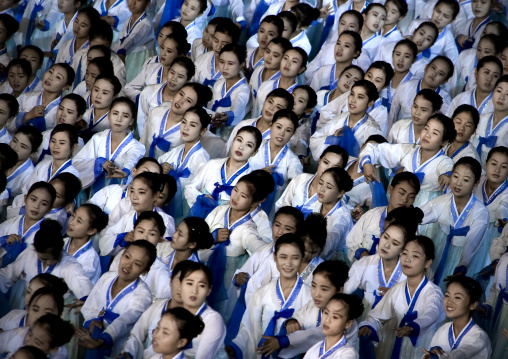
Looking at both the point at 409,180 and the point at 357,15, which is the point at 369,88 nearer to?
the point at 409,180

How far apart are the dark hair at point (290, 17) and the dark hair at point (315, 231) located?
319 centimetres

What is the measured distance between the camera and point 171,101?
27.2 feet

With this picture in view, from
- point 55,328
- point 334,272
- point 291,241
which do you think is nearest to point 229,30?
point 291,241

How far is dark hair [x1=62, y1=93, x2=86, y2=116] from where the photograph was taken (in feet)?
26.2

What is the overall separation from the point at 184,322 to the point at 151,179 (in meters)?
1.88

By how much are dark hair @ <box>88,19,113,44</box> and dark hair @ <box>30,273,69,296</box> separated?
3770 mm

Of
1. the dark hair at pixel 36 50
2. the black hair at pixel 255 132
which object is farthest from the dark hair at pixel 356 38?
the dark hair at pixel 36 50

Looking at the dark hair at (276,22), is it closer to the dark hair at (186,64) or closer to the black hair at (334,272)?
the dark hair at (186,64)

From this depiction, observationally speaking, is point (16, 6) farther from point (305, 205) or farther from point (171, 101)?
point (305, 205)

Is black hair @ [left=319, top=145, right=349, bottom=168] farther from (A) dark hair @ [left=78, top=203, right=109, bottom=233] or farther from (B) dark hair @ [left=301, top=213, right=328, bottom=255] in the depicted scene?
(A) dark hair @ [left=78, top=203, right=109, bottom=233]

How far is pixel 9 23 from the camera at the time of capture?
368 inches

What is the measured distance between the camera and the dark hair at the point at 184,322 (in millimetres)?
5129

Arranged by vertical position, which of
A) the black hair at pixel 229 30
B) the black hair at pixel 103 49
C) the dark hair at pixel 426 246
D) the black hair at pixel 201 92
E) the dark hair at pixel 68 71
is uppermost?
the black hair at pixel 229 30

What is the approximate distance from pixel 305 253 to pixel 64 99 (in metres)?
2.86
